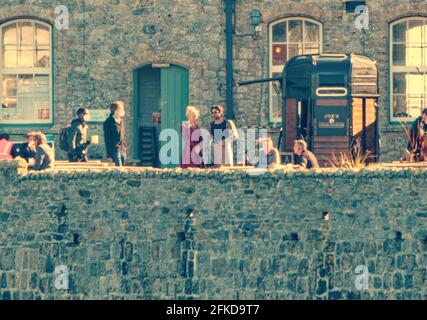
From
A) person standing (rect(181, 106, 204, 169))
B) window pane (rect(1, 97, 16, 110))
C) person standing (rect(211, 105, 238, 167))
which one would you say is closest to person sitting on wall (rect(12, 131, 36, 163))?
person standing (rect(181, 106, 204, 169))

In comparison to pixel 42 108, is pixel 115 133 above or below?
below

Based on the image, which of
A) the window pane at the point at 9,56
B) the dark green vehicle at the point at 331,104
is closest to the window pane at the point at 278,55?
the dark green vehicle at the point at 331,104

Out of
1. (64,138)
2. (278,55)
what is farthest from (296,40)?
(64,138)

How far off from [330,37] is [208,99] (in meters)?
2.53

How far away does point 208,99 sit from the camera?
33969 mm

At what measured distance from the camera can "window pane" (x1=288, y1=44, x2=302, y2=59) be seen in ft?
111

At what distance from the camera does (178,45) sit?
112 feet

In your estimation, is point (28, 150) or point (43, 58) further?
point (43, 58)

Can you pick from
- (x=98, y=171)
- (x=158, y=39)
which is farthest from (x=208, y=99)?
(x=98, y=171)

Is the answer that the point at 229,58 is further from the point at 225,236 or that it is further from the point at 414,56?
the point at 225,236

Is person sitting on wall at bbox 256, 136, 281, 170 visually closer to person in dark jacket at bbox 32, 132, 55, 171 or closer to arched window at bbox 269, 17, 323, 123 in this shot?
person in dark jacket at bbox 32, 132, 55, 171

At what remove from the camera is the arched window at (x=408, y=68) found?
3384 centimetres

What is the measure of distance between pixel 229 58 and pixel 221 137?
608cm
